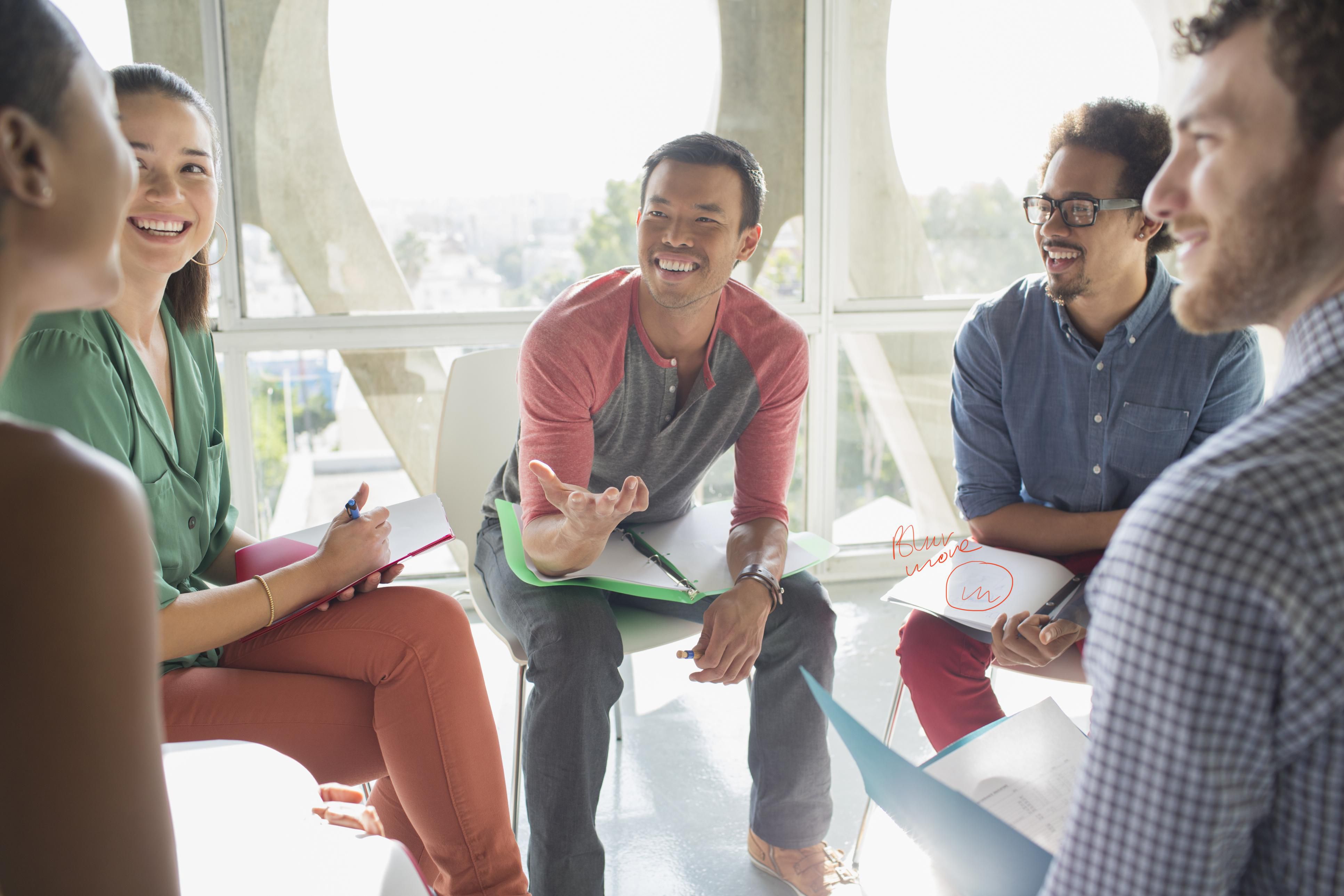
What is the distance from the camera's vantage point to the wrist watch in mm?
1617

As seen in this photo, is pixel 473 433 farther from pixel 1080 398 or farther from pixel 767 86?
pixel 767 86

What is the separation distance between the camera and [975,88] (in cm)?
331

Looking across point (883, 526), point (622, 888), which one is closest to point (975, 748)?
point (622, 888)

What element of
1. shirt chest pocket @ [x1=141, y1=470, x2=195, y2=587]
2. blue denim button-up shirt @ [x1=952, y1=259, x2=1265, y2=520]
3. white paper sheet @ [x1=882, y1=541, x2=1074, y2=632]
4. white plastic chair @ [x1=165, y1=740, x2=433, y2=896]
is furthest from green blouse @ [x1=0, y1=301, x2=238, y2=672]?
blue denim button-up shirt @ [x1=952, y1=259, x2=1265, y2=520]

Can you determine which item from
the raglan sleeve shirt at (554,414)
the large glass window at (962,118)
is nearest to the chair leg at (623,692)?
the raglan sleeve shirt at (554,414)

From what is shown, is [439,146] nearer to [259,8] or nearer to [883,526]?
[259,8]

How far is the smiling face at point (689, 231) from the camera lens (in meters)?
1.77

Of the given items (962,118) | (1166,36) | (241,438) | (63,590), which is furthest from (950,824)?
(1166,36)

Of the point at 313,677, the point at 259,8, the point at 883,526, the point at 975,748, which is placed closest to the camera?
the point at 975,748

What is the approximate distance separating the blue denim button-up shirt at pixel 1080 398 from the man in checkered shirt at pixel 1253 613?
3.48ft

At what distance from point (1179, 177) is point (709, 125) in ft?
8.39

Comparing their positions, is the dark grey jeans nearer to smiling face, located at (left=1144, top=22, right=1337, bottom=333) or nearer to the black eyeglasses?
the black eyeglasses

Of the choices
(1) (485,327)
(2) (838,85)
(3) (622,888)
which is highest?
(2) (838,85)

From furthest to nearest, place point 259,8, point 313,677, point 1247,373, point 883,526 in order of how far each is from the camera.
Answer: point 883,526, point 259,8, point 1247,373, point 313,677
